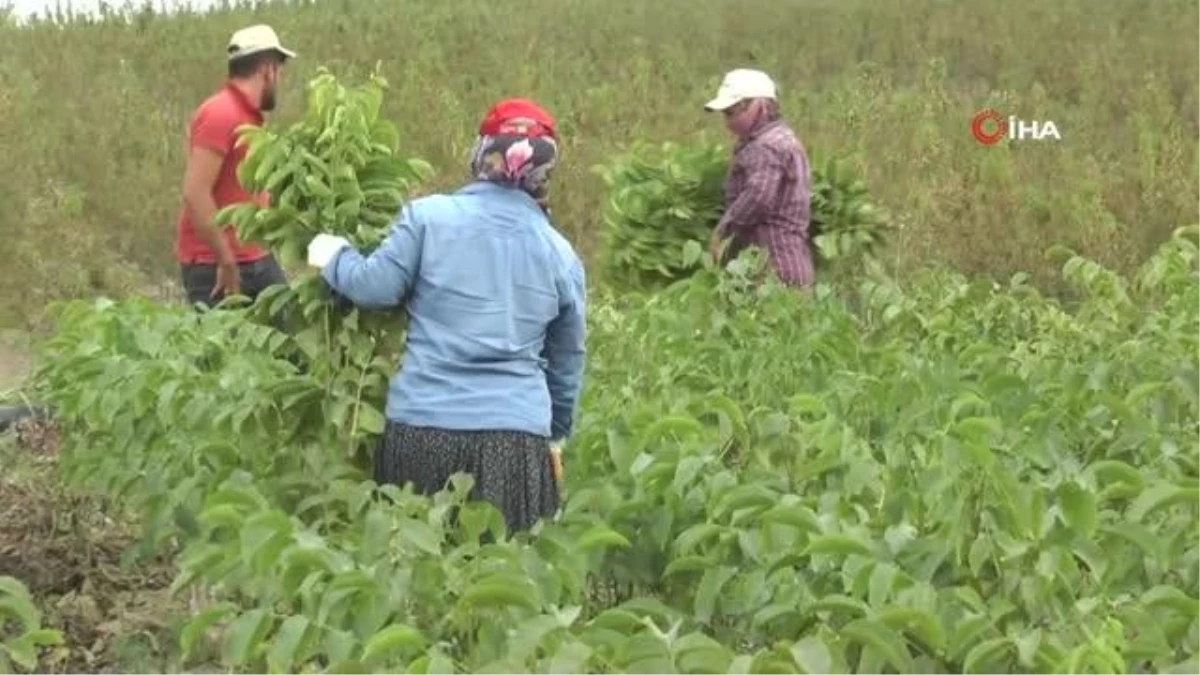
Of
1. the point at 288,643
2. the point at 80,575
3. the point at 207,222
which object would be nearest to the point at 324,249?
the point at 288,643

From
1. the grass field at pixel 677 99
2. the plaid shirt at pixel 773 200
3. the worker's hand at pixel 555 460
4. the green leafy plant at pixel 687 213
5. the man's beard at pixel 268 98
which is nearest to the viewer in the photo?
the worker's hand at pixel 555 460

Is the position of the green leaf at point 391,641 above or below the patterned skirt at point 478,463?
above

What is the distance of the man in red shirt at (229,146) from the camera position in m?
5.12

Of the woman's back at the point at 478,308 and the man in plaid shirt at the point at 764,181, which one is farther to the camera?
the man in plaid shirt at the point at 764,181

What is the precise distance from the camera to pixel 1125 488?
3.04m

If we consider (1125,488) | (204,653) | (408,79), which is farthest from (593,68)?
(1125,488)

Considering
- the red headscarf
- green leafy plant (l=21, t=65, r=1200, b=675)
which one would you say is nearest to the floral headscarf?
the red headscarf

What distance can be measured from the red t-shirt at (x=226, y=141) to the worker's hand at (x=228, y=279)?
0.05 m

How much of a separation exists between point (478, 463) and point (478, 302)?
0.97ft

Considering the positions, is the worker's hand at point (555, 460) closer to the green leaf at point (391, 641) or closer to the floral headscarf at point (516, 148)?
the floral headscarf at point (516, 148)

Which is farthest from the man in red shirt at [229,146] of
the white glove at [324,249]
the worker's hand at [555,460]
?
the worker's hand at [555,460]

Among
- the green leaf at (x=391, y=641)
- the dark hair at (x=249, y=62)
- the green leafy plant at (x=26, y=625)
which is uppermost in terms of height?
the dark hair at (x=249, y=62)

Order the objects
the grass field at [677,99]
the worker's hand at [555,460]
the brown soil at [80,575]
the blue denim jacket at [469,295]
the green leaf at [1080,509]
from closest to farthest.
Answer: the green leaf at [1080,509]
the blue denim jacket at [469,295]
the worker's hand at [555,460]
the brown soil at [80,575]
the grass field at [677,99]

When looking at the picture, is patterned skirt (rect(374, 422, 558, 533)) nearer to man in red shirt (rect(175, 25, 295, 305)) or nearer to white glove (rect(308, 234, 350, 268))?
white glove (rect(308, 234, 350, 268))
